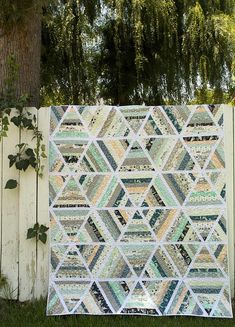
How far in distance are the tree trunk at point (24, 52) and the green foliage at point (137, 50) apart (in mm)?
1813

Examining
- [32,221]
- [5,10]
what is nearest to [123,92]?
[5,10]

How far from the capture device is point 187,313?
444 centimetres

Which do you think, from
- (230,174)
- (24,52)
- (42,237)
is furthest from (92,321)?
(24,52)

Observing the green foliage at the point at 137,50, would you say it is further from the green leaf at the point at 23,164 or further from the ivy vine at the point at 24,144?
the green leaf at the point at 23,164

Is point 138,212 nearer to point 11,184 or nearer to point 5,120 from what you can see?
point 11,184

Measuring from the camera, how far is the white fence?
4734 millimetres

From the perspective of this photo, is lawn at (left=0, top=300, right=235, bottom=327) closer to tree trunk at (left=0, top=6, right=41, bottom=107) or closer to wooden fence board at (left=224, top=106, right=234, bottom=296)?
wooden fence board at (left=224, top=106, right=234, bottom=296)

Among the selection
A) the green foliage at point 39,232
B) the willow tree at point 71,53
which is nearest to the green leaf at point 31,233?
the green foliage at point 39,232

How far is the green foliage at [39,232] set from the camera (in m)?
4.64

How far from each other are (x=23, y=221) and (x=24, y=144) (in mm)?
685

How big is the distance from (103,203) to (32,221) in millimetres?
667

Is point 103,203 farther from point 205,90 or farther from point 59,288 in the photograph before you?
point 205,90

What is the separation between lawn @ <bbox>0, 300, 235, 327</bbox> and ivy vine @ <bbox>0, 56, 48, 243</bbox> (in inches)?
25.5

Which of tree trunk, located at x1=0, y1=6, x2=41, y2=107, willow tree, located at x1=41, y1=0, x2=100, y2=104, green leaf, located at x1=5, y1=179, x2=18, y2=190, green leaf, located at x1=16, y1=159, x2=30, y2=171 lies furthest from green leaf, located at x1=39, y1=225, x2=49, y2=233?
willow tree, located at x1=41, y1=0, x2=100, y2=104
